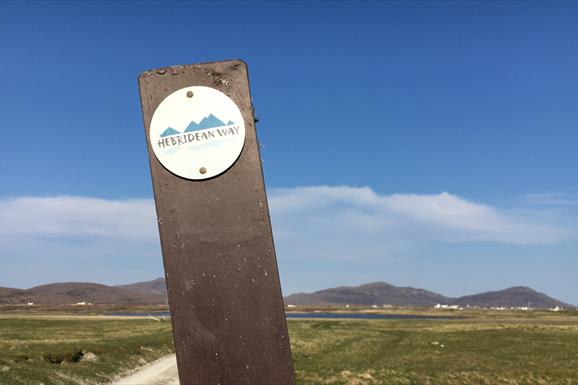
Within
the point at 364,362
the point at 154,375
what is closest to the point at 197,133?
the point at 154,375

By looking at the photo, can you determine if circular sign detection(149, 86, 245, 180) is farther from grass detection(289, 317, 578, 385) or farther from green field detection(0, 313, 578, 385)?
grass detection(289, 317, 578, 385)

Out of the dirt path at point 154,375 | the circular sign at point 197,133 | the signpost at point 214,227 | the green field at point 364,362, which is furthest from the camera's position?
the green field at point 364,362

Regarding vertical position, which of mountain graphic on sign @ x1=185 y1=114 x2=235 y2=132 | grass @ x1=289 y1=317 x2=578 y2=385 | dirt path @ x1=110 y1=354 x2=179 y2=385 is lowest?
grass @ x1=289 y1=317 x2=578 y2=385

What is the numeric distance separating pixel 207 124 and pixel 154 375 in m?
26.7

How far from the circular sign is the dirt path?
23.3 meters

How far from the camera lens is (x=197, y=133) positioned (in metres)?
3.42

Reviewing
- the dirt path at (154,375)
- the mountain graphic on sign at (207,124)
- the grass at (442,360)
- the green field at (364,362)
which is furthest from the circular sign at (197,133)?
the grass at (442,360)

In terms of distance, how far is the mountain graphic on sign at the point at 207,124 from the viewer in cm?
338

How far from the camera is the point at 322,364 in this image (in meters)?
34.0

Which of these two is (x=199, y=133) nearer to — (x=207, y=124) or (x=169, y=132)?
(x=207, y=124)

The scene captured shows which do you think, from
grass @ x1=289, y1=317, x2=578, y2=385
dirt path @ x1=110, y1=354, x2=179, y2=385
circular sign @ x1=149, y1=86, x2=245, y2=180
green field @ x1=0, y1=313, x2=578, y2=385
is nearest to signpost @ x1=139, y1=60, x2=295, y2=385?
circular sign @ x1=149, y1=86, x2=245, y2=180

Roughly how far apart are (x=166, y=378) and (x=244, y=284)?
979 inches

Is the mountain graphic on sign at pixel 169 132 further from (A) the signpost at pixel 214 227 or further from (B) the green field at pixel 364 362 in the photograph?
(B) the green field at pixel 364 362

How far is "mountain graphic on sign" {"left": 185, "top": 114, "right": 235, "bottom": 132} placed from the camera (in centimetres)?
338
